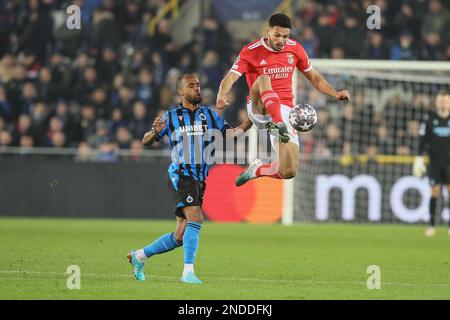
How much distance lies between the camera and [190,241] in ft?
31.2

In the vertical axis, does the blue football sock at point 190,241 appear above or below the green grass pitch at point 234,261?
above

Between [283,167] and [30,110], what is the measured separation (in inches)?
429

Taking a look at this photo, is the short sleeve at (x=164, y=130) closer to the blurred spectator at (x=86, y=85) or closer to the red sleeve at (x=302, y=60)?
the red sleeve at (x=302, y=60)

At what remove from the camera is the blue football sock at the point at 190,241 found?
31.1 ft

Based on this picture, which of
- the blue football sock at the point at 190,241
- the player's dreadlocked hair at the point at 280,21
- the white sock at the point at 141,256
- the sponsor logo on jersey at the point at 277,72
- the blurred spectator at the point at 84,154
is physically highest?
the player's dreadlocked hair at the point at 280,21

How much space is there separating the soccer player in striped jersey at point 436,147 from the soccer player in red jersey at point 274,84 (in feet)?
22.1

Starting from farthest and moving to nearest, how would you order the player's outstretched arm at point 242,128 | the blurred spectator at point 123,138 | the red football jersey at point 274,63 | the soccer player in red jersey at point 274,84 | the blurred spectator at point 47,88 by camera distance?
the blurred spectator at point 47,88 < the blurred spectator at point 123,138 < the red football jersey at point 274,63 < the soccer player in red jersey at point 274,84 < the player's outstretched arm at point 242,128

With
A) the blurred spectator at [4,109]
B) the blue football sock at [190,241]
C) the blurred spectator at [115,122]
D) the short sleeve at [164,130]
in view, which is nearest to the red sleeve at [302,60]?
the short sleeve at [164,130]

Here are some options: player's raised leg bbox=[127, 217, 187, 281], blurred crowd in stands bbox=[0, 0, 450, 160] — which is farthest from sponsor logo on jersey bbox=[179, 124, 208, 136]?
blurred crowd in stands bbox=[0, 0, 450, 160]

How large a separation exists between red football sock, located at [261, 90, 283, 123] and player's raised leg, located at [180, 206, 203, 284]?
1529 mm


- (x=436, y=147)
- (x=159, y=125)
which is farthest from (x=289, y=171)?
(x=436, y=147)

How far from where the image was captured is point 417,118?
20.3 m

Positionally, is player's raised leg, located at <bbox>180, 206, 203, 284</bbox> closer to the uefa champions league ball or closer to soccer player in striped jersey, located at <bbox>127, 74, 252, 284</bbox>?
soccer player in striped jersey, located at <bbox>127, 74, 252, 284</bbox>
